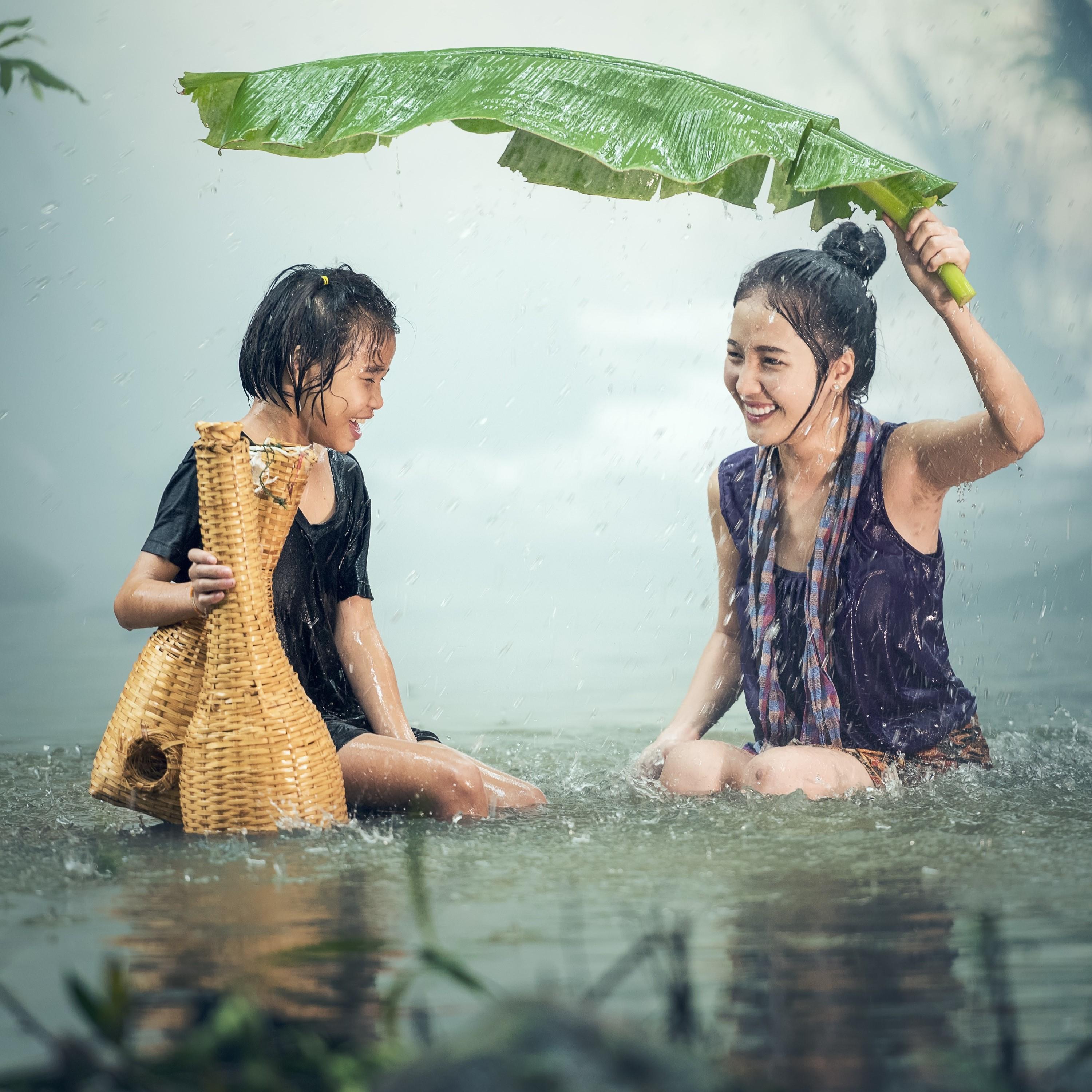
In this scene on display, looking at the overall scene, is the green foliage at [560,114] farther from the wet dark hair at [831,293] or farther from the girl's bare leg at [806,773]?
the girl's bare leg at [806,773]

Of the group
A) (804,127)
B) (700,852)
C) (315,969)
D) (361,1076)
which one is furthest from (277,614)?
(361,1076)

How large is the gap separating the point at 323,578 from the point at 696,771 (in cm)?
95

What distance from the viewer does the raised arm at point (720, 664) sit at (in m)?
2.98

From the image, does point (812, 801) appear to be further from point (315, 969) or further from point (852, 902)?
point (315, 969)

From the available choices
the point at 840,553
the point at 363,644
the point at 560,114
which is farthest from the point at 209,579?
the point at 840,553

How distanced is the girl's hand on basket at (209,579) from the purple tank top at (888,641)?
4.45 feet

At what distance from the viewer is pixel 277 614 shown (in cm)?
258

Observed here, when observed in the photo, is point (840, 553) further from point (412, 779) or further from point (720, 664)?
point (412, 779)

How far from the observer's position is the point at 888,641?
2.69 m

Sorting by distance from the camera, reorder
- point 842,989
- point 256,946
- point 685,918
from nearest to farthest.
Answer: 1. point 842,989
2. point 256,946
3. point 685,918

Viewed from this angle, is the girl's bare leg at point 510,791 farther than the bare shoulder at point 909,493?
No

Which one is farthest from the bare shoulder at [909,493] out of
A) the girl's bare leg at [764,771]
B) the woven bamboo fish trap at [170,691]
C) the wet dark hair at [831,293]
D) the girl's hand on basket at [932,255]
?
the woven bamboo fish trap at [170,691]

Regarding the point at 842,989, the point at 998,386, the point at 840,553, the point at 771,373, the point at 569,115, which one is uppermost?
the point at 569,115

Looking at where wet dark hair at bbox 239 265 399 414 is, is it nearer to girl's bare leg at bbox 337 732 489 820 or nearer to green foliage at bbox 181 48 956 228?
green foliage at bbox 181 48 956 228
